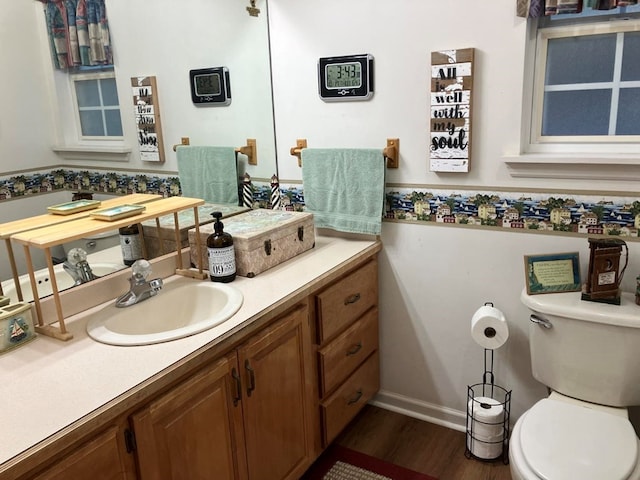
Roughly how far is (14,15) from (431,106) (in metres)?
1.42

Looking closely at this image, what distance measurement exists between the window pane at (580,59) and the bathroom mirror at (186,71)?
117 centimetres

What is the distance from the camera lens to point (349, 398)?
2.26 metres

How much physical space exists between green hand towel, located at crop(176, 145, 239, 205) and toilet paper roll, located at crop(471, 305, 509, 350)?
3.80ft

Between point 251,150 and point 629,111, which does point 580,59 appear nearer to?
point 629,111

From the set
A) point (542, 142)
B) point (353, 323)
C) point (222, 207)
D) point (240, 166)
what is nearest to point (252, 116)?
point (240, 166)

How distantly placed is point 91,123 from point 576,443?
180cm

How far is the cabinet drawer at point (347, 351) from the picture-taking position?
205 centimetres

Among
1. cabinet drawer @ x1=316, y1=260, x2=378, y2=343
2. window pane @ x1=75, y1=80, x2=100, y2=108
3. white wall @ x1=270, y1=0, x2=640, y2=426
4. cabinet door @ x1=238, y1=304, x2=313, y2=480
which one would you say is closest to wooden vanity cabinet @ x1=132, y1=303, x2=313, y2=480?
cabinet door @ x1=238, y1=304, x2=313, y2=480

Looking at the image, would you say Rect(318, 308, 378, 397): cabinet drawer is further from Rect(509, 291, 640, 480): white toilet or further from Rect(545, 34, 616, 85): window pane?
Rect(545, 34, 616, 85): window pane

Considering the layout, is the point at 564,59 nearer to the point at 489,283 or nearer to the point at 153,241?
the point at 489,283

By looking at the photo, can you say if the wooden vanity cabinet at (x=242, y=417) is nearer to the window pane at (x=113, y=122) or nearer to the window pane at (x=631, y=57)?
the window pane at (x=113, y=122)

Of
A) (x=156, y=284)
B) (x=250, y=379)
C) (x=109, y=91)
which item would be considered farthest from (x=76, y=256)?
(x=250, y=379)

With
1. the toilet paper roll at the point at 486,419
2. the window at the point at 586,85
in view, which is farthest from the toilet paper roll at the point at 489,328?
the window at the point at 586,85

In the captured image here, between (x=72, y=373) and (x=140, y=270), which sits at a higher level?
(x=140, y=270)
